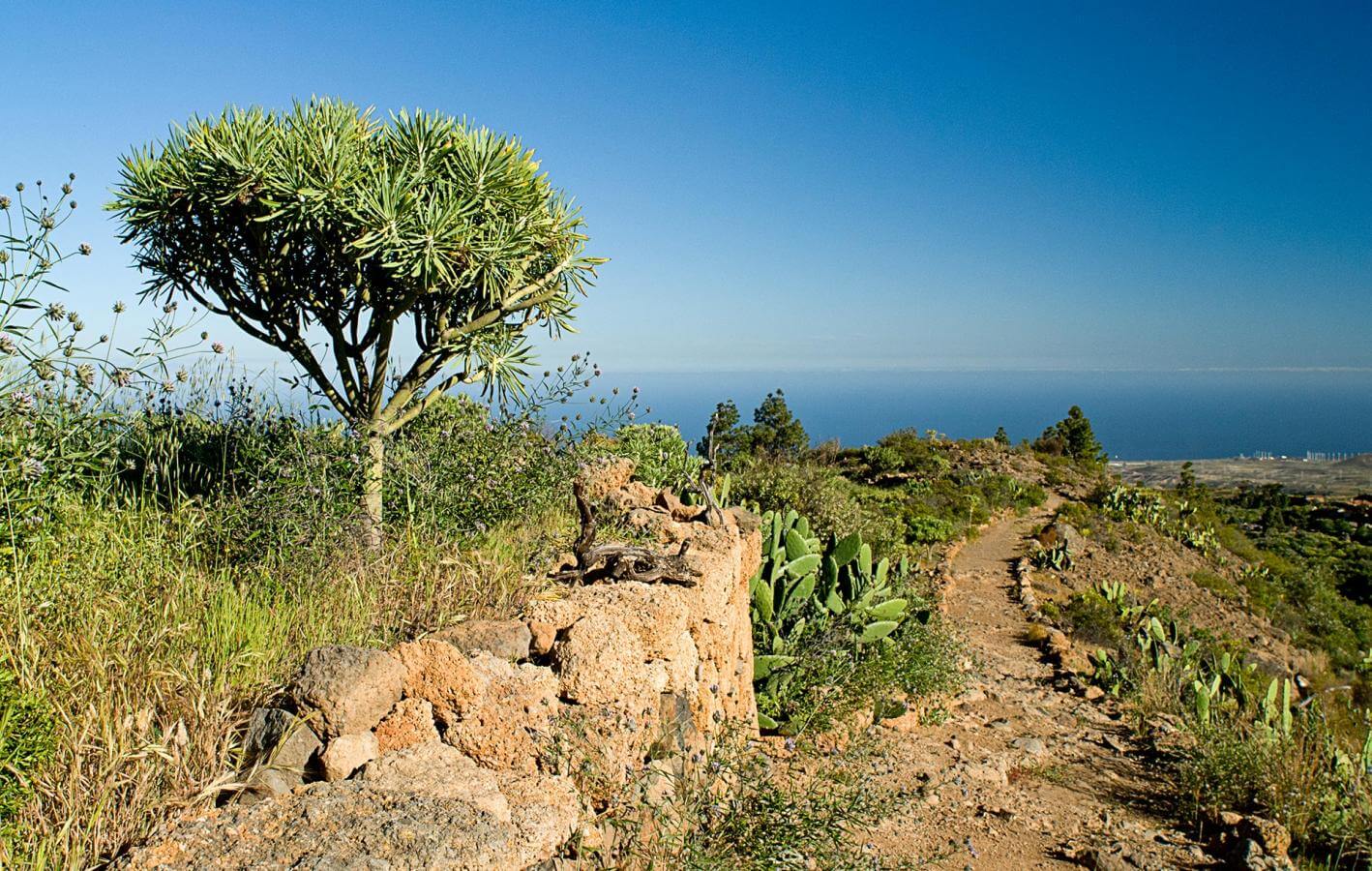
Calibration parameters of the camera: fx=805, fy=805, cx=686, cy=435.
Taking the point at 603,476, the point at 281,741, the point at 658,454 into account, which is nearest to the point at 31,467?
the point at 281,741

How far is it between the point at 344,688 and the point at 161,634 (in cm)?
70

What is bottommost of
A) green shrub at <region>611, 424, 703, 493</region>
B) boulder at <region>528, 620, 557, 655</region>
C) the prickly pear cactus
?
the prickly pear cactus

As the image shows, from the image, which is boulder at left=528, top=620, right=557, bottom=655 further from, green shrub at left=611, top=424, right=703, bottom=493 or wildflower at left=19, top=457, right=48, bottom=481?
green shrub at left=611, top=424, right=703, bottom=493

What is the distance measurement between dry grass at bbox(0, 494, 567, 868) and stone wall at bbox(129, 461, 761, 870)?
192mm

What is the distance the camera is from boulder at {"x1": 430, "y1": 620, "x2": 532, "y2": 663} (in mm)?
3148

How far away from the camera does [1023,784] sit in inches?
222

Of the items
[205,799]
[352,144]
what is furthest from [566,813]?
[352,144]

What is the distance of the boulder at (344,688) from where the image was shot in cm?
252

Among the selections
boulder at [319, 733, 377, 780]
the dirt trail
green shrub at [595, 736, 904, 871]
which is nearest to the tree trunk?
boulder at [319, 733, 377, 780]

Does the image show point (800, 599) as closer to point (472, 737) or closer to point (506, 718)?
point (506, 718)

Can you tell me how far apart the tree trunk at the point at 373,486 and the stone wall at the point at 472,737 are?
1078 mm

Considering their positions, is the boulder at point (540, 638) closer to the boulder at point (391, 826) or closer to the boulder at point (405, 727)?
the boulder at point (405, 727)

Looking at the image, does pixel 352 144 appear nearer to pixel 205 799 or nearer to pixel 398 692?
pixel 398 692

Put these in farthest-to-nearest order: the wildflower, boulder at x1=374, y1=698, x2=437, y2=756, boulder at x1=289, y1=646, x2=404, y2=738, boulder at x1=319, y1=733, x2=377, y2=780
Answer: the wildflower → boulder at x1=374, y1=698, x2=437, y2=756 → boulder at x1=289, y1=646, x2=404, y2=738 → boulder at x1=319, y1=733, x2=377, y2=780
